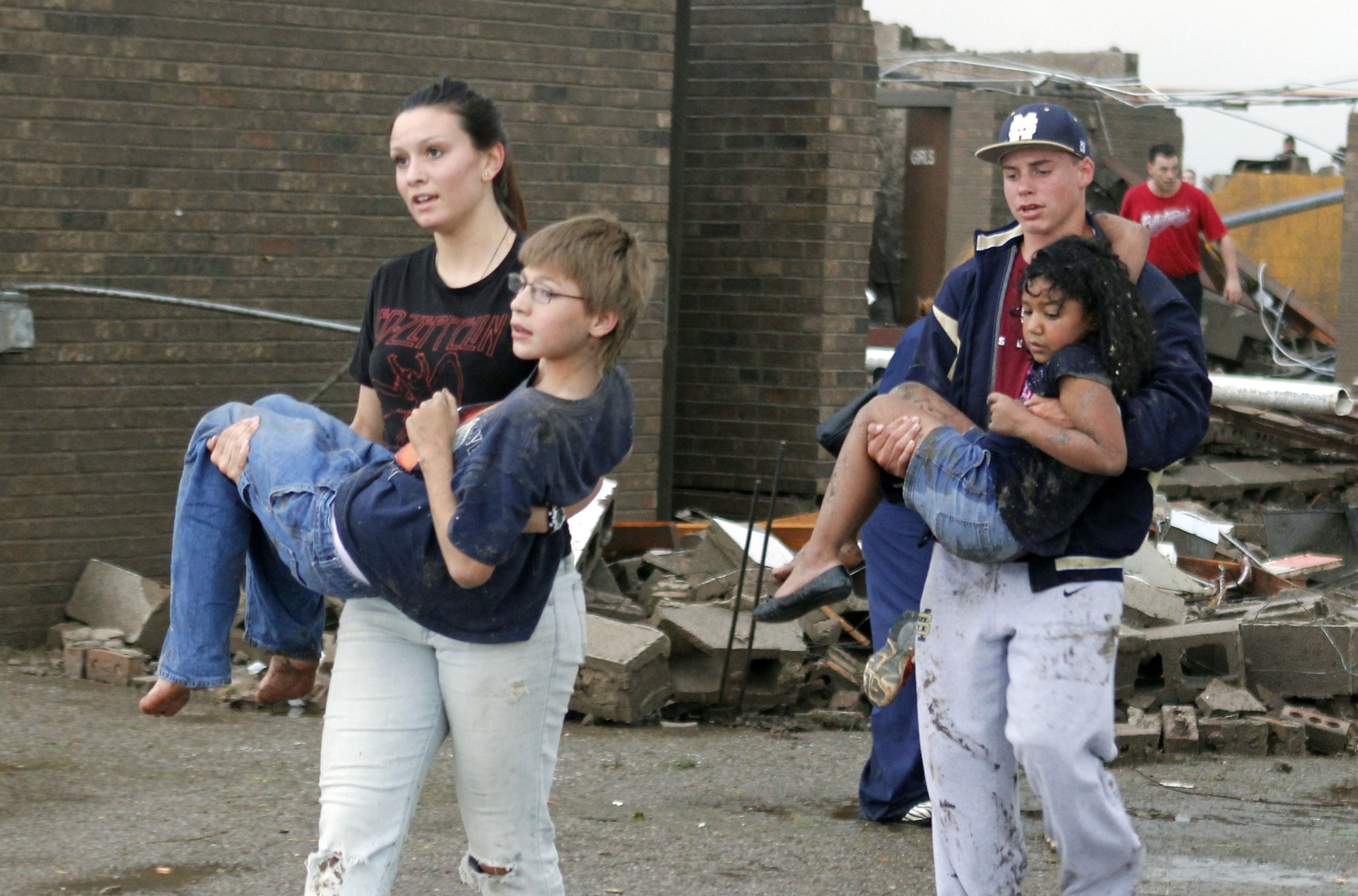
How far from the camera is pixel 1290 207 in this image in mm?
17250

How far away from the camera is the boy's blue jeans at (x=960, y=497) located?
3135 mm

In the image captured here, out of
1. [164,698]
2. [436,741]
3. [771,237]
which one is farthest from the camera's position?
[771,237]

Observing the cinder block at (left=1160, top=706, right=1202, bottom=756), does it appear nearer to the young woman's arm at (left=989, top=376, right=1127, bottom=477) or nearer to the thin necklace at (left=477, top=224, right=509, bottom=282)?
the young woman's arm at (left=989, top=376, right=1127, bottom=477)

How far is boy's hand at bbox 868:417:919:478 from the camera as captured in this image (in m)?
3.28

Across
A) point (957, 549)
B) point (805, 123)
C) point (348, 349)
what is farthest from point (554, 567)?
point (805, 123)

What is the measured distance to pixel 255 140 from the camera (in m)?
6.88

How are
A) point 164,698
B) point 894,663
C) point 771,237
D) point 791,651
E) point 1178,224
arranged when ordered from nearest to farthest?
point 164,698
point 894,663
point 791,651
point 771,237
point 1178,224

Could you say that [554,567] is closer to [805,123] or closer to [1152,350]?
[1152,350]

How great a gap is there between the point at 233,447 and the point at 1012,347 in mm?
1671

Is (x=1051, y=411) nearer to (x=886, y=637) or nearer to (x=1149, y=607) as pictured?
(x=886, y=637)

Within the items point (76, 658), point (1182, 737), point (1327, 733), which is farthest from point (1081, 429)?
point (76, 658)

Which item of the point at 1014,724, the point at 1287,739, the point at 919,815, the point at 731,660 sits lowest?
the point at 1287,739

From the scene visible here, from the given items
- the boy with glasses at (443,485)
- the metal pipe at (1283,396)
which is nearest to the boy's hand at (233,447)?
the boy with glasses at (443,485)

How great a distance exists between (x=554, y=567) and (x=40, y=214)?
181 inches
